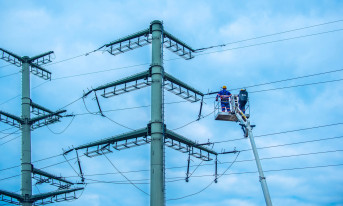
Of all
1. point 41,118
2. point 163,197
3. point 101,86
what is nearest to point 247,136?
point 163,197

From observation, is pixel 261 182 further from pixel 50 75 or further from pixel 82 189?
pixel 50 75

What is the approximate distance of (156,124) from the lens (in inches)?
958

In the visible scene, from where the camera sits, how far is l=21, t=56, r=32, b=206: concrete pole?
108 ft

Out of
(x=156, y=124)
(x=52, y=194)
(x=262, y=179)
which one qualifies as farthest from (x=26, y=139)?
(x=262, y=179)

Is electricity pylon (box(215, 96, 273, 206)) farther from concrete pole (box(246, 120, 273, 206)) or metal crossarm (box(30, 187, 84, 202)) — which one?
metal crossarm (box(30, 187, 84, 202))

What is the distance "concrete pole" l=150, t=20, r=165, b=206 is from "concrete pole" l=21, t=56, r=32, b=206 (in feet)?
47.0

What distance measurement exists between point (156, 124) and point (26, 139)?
15.5 m

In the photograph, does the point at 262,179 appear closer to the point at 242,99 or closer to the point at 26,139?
the point at 242,99

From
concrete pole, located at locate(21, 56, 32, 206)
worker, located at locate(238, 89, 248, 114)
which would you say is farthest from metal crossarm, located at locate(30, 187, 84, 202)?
worker, located at locate(238, 89, 248, 114)

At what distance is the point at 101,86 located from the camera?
27203 mm

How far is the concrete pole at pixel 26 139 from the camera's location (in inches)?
1293

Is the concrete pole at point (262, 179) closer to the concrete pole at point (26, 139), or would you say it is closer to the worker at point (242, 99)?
the worker at point (242, 99)

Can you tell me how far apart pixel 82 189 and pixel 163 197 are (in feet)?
40.3

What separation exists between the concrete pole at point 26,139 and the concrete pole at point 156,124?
1432cm
